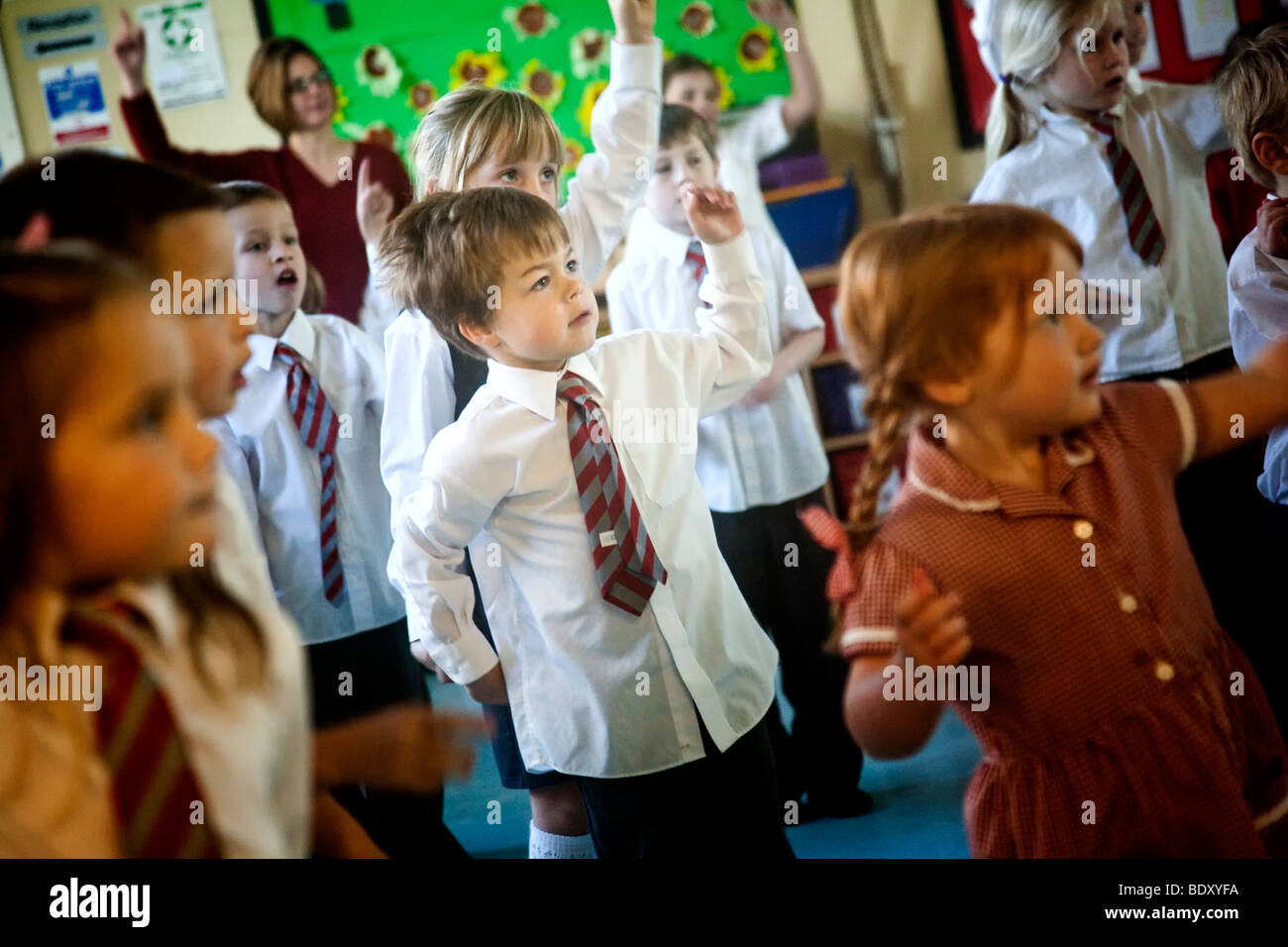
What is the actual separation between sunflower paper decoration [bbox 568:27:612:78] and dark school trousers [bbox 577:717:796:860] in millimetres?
877

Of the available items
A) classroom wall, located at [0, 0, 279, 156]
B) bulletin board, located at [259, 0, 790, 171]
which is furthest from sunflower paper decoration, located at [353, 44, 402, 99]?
classroom wall, located at [0, 0, 279, 156]

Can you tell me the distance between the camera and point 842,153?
149cm

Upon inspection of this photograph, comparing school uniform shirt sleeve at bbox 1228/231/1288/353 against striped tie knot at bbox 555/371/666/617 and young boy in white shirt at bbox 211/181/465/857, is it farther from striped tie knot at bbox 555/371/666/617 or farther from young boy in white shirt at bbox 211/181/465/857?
young boy in white shirt at bbox 211/181/465/857

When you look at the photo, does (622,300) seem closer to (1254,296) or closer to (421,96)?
(421,96)

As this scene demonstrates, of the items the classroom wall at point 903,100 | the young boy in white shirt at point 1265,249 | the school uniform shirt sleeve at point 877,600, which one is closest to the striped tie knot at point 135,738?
the school uniform shirt sleeve at point 877,600

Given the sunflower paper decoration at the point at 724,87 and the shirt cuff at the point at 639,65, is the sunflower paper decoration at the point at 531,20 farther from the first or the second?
the sunflower paper decoration at the point at 724,87

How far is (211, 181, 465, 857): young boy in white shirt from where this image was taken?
1.61 m

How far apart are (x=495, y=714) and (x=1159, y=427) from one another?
2.90ft

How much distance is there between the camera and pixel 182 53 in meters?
1.66

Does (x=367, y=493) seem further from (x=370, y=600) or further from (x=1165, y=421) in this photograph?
(x=1165, y=421)

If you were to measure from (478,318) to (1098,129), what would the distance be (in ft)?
2.52

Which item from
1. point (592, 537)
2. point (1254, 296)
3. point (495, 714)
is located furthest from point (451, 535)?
point (1254, 296)
